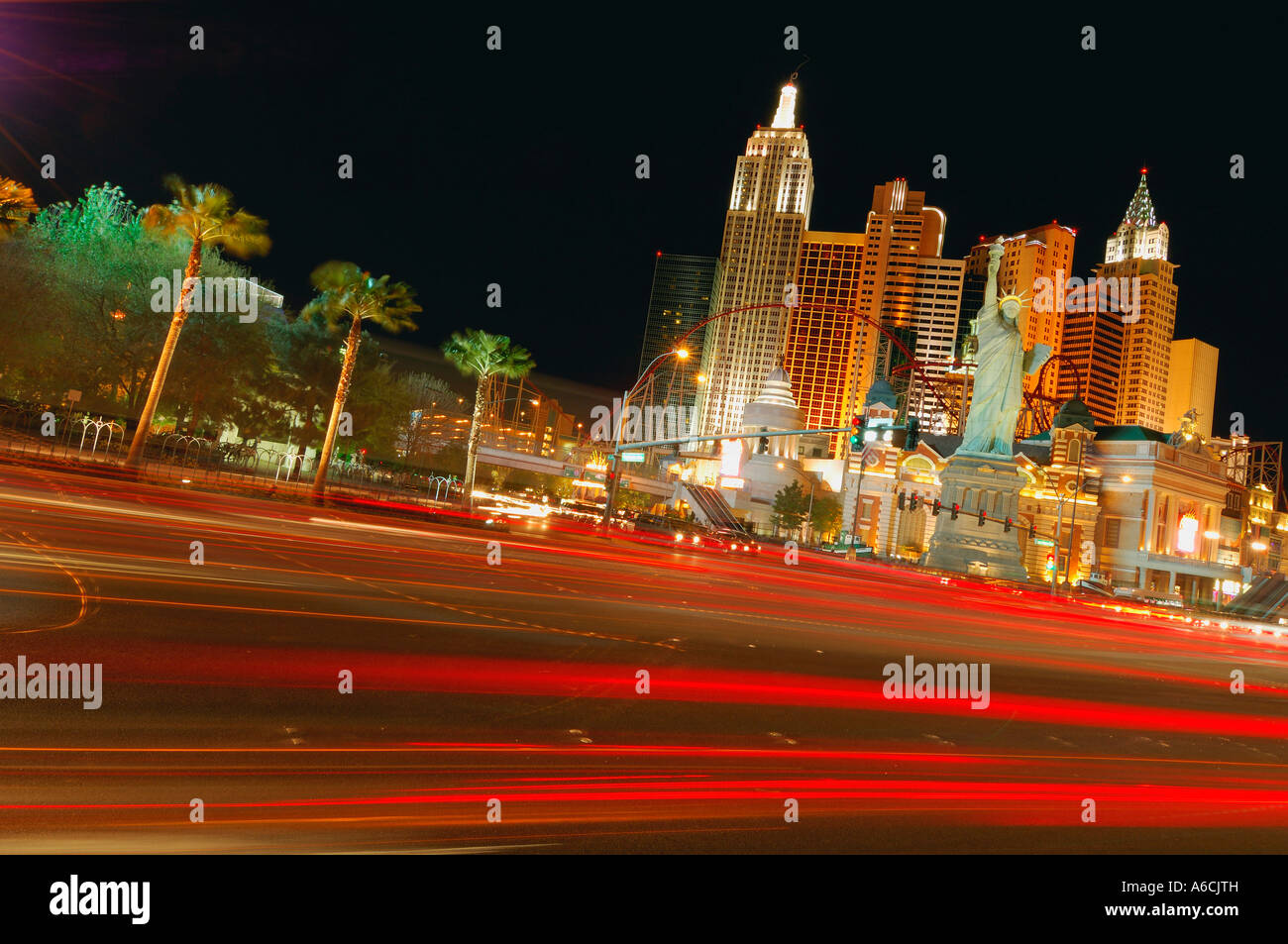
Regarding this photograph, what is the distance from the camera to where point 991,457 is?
182 ft

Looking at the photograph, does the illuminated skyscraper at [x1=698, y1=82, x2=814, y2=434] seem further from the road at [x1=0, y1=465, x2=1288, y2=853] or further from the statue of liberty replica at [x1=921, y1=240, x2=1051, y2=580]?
the road at [x1=0, y1=465, x2=1288, y2=853]

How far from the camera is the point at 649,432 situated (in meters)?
166

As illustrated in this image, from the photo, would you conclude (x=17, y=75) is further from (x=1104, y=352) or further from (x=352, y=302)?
(x=1104, y=352)

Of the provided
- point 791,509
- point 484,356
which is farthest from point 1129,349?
point 484,356

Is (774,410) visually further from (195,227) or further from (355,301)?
(195,227)

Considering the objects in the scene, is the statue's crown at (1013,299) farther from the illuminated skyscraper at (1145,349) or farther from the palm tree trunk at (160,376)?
the illuminated skyscraper at (1145,349)

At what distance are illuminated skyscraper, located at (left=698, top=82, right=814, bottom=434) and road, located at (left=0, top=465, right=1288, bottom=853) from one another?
15716 centimetres

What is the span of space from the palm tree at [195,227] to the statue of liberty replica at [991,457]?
41393mm

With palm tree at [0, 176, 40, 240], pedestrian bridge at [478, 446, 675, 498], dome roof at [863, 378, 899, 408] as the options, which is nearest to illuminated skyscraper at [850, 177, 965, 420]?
dome roof at [863, 378, 899, 408]

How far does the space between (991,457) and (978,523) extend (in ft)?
14.5

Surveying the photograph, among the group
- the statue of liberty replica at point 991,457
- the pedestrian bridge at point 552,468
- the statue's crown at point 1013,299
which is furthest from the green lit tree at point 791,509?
the statue's crown at point 1013,299

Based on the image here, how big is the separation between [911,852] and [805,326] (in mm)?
174328

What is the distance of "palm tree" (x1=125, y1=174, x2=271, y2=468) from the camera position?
36375mm
